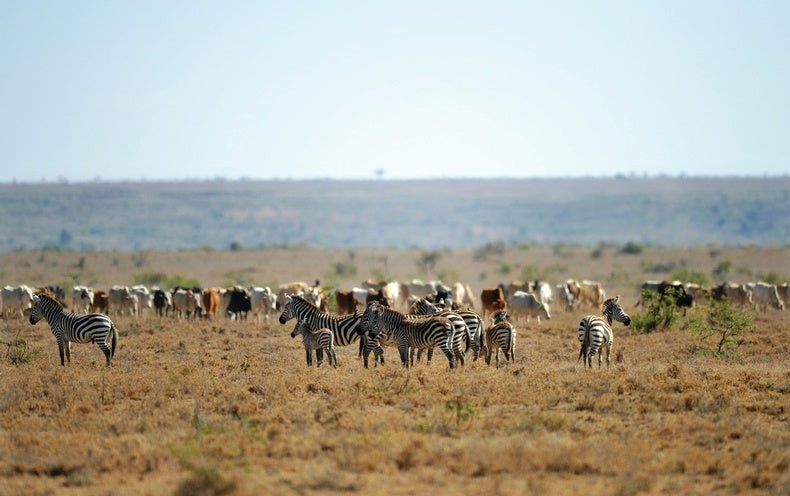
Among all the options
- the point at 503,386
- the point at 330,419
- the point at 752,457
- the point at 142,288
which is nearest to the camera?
the point at 752,457

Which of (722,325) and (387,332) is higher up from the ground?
(387,332)

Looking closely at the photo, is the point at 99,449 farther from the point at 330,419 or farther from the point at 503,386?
the point at 503,386

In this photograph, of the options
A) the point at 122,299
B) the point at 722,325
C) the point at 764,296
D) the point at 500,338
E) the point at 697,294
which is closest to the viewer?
the point at 500,338

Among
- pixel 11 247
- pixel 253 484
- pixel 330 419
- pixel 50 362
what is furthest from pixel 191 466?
pixel 11 247

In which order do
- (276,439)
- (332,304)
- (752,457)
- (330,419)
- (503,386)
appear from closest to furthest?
1. (752,457)
2. (276,439)
3. (330,419)
4. (503,386)
5. (332,304)

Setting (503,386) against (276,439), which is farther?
(503,386)

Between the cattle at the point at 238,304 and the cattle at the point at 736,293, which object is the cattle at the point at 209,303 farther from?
the cattle at the point at 736,293

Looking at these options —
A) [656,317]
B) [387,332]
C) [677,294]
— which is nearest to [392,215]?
[677,294]

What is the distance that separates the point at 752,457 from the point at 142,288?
26.8m

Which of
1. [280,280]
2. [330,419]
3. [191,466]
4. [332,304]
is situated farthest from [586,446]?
[280,280]

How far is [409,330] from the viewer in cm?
1859

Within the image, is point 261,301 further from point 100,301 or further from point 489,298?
point 489,298

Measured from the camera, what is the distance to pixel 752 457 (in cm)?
1175

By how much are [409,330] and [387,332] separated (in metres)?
0.60
